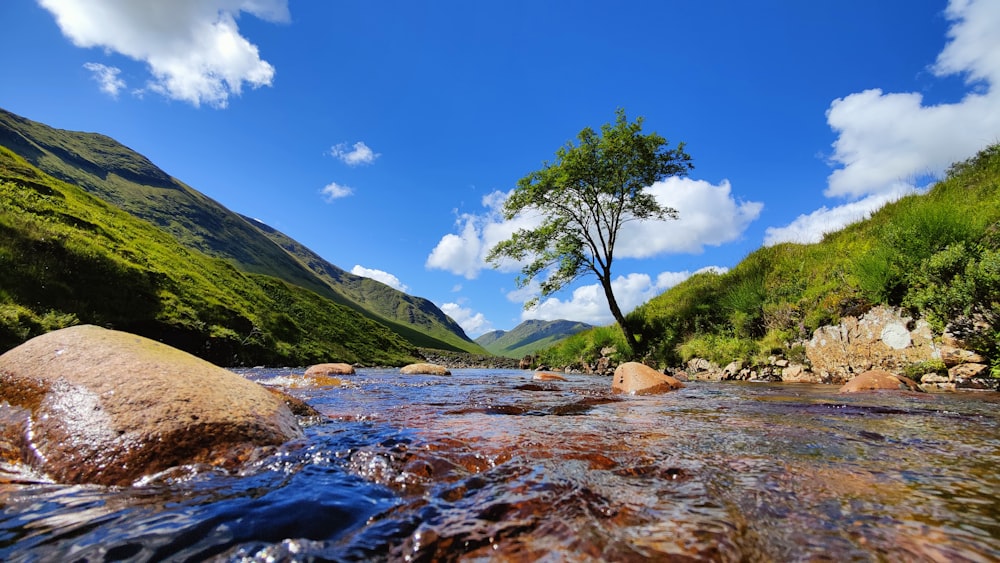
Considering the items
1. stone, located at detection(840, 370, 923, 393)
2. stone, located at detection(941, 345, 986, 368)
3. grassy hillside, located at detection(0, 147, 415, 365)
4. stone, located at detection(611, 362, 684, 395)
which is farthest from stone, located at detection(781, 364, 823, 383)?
grassy hillside, located at detection(0, 147, 415, 365)

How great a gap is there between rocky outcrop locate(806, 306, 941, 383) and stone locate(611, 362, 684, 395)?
524cm

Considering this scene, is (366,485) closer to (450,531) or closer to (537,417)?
(450,531)

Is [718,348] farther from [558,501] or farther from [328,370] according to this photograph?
[558,501]

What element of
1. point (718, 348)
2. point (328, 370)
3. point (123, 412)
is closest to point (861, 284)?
point (718, 348)

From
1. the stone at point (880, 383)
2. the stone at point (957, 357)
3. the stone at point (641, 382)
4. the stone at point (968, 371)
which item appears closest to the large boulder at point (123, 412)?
the stone at point (641, 382)

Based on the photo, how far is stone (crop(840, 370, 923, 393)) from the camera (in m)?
8.97

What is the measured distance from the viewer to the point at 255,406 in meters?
4.79

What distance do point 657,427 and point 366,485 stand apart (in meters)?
4.11

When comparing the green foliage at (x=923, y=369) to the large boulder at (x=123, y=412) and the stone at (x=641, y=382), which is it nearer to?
the stone at (x=641, y=382)

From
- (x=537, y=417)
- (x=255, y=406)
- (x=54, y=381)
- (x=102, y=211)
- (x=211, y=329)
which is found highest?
(x=102, y=211)

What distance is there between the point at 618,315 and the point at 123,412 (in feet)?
74.9

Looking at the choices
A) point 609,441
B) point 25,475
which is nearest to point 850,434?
point 609,441

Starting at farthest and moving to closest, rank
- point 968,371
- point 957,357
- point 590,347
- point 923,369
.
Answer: point 590,347
point 923,369
point 957,357
point 968,371

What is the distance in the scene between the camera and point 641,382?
1131 centimetres
